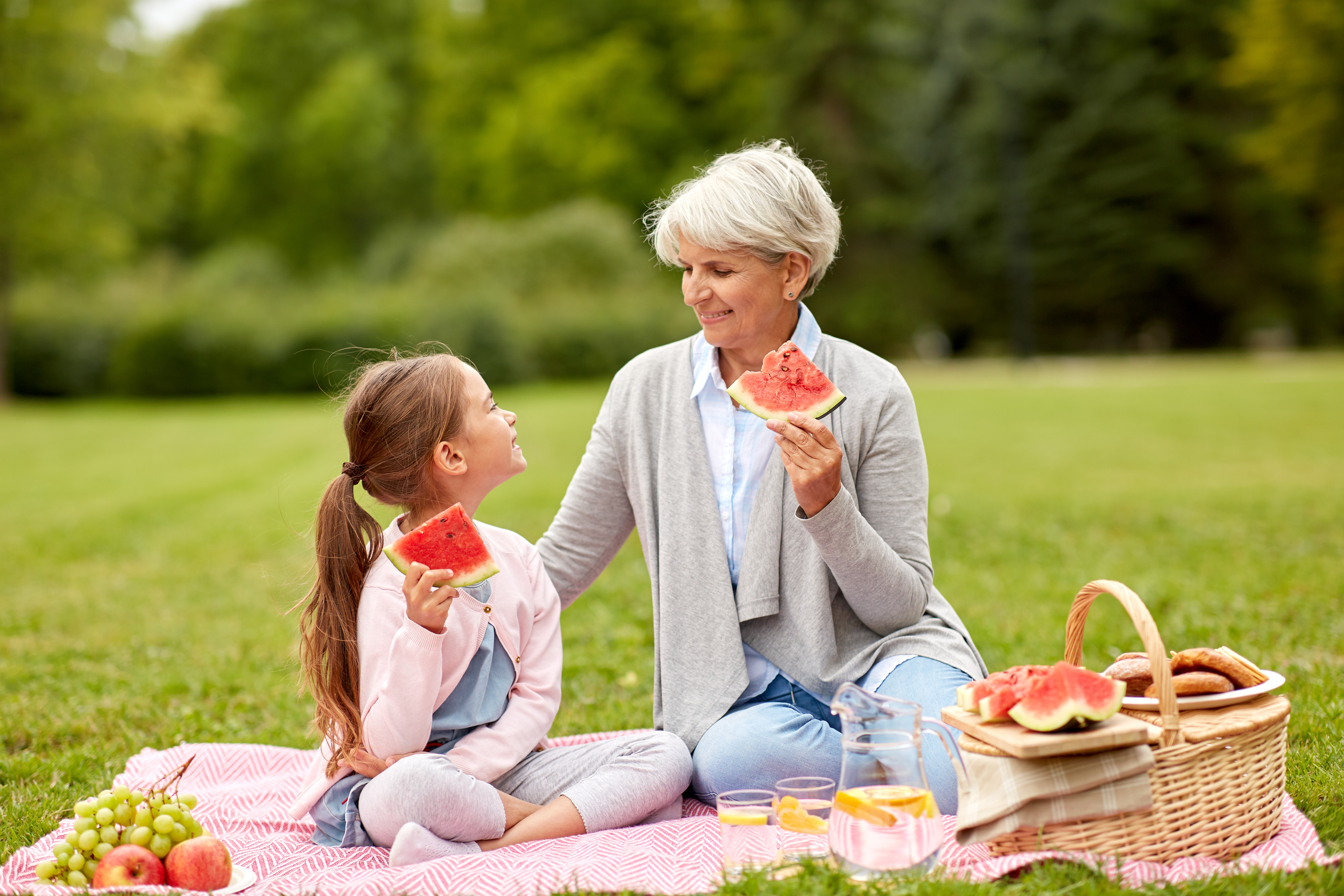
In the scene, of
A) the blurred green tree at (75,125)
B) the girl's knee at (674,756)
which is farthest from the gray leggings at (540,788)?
the blurred green tree at (75,125)

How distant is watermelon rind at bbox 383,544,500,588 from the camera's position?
2861 millimetres

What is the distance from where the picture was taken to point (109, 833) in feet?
8.98

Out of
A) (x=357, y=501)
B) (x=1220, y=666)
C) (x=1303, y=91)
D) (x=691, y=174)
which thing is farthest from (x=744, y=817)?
(x=1303, y=91)

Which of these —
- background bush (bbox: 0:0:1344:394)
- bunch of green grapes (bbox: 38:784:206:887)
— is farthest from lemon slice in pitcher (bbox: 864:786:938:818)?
background bush (bbox: 0:0:1344:394)

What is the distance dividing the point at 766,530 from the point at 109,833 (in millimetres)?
1769

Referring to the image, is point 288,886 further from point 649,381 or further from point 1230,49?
point 1230,49

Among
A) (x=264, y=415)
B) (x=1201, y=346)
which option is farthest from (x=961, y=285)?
(x=264, y=415)

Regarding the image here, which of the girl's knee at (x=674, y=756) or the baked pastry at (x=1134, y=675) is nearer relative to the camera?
the baked pastry at (x=1134, y=675)

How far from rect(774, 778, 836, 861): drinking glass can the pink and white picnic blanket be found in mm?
193

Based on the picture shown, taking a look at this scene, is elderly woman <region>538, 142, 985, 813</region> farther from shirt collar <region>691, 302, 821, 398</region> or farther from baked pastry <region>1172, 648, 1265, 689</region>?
baked pastry <region>1172, 648, 1265, 689</region>

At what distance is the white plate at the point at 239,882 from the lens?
2.75 meters

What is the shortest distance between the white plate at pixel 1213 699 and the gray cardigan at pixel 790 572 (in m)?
0.55

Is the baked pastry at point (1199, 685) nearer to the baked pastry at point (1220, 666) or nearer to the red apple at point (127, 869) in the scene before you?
the baked pastry at point (1220, 666)

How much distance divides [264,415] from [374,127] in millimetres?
25060
